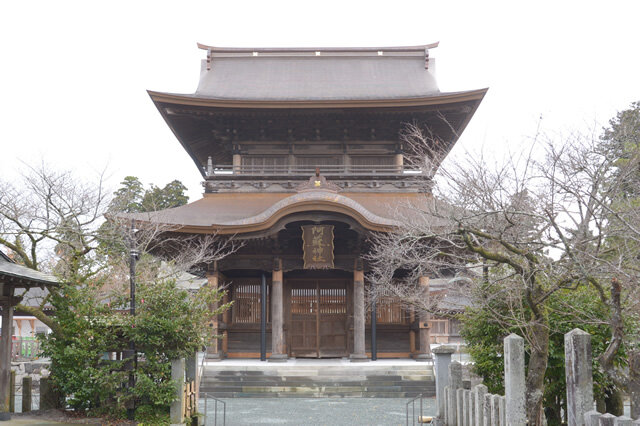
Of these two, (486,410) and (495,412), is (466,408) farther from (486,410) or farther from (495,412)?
(495,412)

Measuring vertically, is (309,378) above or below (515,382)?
below

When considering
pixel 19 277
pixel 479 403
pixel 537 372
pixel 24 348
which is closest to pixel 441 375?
pixel 479 403

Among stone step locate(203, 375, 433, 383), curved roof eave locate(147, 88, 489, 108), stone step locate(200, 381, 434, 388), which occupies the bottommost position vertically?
stone step locate(200, 381, 434, 388)

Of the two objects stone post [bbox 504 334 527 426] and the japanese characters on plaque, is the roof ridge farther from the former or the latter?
stone post [bbox 504 334 527 426]

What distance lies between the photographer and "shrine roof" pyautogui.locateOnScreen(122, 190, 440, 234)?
55.4ft

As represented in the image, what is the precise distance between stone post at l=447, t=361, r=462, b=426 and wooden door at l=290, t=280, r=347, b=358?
10.4m

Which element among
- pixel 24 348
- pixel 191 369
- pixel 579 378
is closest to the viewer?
pixel 579 378

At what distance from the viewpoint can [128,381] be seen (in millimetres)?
10219

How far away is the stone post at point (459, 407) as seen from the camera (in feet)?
27.9

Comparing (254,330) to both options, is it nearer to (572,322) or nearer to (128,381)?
(128,381)

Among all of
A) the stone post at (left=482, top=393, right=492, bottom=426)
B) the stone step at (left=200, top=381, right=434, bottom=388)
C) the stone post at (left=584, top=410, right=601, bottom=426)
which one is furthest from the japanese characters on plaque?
the stone post at (left=584, top=410, right=601, bottom=426)

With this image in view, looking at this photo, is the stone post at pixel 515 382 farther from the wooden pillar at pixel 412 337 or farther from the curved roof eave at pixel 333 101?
the curved roof eave at pixel 333 101

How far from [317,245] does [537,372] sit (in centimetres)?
1065

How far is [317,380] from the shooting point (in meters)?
16.0
